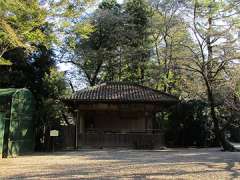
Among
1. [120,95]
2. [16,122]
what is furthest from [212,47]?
[16,122]

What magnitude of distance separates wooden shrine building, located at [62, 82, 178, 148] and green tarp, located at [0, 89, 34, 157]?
335cm

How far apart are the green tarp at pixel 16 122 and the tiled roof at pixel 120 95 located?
3356mm

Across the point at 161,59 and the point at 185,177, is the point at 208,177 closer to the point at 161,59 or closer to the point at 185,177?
the point at 185,177

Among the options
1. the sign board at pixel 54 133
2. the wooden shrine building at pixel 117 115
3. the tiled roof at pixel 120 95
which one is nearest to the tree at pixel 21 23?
the sign board at pixel 54 133

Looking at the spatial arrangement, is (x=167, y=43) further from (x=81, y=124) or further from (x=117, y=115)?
(x=81, y=124)

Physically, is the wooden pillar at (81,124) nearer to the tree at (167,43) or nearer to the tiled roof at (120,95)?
the tiled roof at (120,95)

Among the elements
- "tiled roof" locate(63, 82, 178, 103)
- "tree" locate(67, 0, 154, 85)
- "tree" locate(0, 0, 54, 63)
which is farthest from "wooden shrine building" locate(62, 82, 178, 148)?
"tree" locate(0, 0, 54, 63)

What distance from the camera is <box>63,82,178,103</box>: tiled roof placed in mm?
26219

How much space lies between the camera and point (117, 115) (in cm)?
2834

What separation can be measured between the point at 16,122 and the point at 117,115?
9.00 m

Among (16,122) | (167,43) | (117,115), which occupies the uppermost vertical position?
(167,43)

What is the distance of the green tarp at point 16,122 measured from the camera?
19.9 m

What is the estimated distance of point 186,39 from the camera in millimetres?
28484

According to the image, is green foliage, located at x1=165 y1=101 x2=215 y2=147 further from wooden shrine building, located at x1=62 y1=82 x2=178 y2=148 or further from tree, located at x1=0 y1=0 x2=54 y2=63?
tree, located at x1=0 y1=0 x2=54 y2=63
